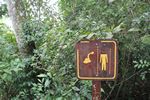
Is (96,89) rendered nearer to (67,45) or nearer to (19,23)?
(67,45)

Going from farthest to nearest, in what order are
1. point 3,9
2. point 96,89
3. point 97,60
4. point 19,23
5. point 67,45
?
1. point 3,9
2. point 19,23
3. point 67,45
4. point 96,89
5. point 97,60

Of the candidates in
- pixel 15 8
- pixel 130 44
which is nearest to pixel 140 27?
pixel 130 44

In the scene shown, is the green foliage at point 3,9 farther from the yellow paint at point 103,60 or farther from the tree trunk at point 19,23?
the yellow paint at point 103,60

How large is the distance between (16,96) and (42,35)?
88cm

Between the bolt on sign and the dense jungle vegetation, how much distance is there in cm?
58

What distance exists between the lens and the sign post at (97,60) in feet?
7.44

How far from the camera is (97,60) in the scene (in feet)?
7.48

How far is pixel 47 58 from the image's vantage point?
3621 millimetres

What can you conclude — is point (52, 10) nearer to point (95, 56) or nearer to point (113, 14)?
point (113, 14)

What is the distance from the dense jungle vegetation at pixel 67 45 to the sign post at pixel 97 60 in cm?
58

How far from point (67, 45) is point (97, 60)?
1.02 m

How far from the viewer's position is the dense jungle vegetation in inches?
132

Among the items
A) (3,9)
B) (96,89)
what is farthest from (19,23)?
(96,89)

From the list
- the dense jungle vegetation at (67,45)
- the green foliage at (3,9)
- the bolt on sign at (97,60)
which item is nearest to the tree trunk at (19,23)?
the dense jungle vegetation at (67,45)
